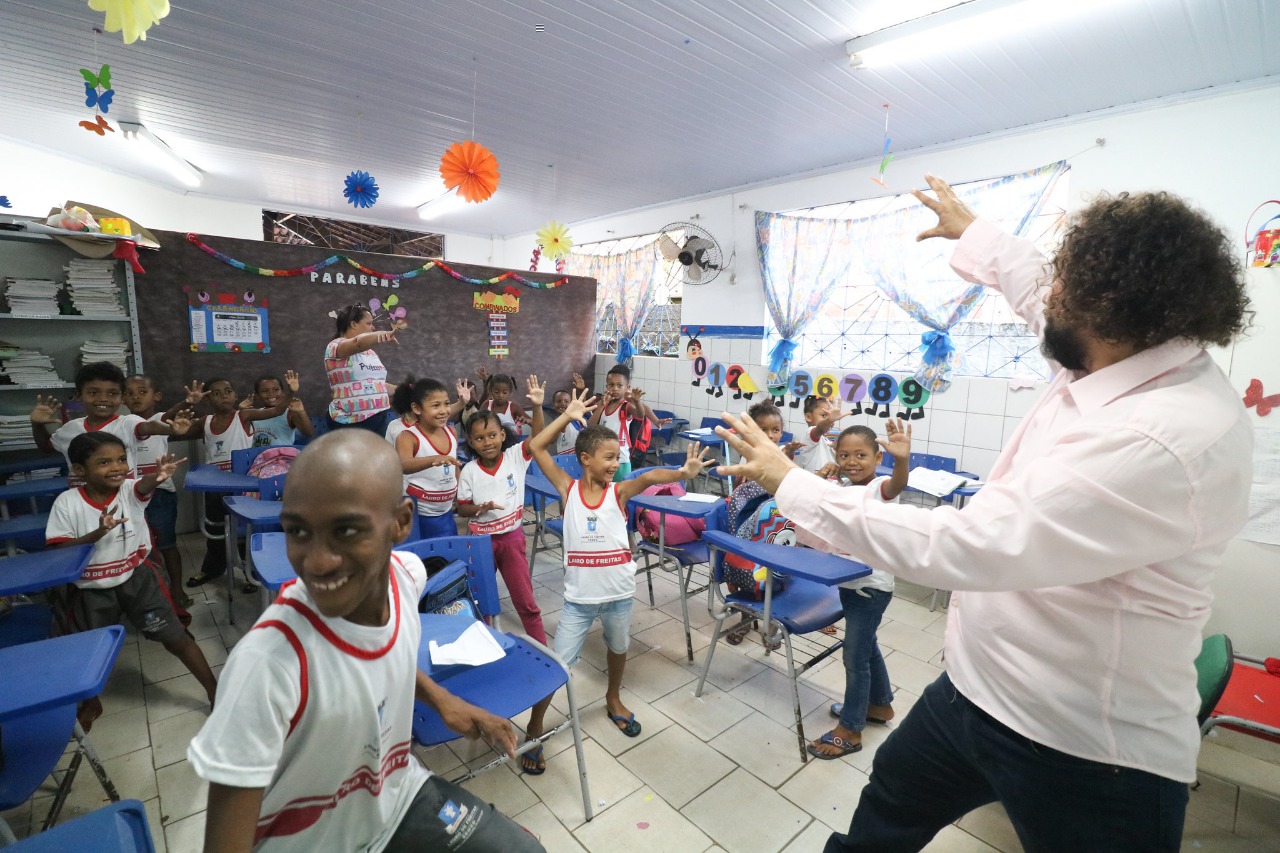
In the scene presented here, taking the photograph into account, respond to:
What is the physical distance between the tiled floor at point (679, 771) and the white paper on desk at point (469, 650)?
25.6 inches

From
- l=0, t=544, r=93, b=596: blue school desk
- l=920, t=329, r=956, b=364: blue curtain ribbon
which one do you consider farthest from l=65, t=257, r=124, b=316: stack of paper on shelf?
l=920, t=329, r=956, b=364: blue curtain ribbon

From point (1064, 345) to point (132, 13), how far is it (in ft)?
8.04

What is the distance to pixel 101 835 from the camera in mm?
918

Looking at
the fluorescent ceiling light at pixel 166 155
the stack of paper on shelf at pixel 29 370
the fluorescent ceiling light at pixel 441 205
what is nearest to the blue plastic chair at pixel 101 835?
the stack of paper on shelf at pixel 29 370

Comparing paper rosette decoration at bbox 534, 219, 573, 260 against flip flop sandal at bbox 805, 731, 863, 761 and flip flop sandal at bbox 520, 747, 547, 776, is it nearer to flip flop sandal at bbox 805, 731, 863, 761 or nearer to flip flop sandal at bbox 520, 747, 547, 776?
flip flop sandal at bbox 520, 747, 547, 776

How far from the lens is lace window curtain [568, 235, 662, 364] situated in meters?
6.79

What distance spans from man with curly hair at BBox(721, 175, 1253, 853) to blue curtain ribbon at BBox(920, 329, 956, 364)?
11.8ft

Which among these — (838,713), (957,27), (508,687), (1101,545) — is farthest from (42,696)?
(957,27)

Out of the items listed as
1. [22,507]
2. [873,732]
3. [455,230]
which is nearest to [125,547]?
[22,507]

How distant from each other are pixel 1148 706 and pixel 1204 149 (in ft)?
13.2

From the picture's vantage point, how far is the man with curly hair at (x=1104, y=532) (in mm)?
850

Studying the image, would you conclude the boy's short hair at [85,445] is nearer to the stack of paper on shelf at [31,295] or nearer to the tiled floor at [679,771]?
the tiled floor at [679,771]

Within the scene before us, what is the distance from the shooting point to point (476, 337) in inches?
225

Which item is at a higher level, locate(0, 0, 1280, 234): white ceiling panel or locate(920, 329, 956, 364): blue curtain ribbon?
locate(0, 0, 1280, 234): white ceiling panel
